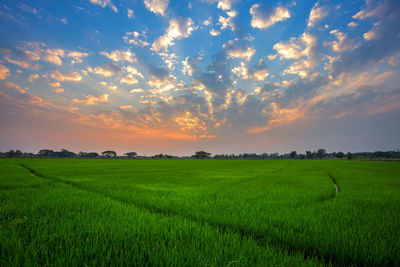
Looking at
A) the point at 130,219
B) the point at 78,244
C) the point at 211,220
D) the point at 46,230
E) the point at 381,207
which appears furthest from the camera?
the point at 381,207

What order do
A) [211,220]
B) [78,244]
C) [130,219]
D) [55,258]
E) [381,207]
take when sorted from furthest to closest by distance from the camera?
[381,207] → [211,220] → [130,219] → [78,244] → [55,258]

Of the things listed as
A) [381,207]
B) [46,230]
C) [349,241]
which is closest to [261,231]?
[349,241]

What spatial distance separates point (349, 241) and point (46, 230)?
5002mm

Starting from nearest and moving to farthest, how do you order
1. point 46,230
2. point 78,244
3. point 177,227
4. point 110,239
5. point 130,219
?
1. point 78,244
2. point 110,239
3. point 46,230
4. point 177,227
5. point 130,219

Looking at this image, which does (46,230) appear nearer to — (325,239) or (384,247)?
(325,239)

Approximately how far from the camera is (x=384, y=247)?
241cm

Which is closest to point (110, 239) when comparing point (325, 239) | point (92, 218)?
→ point (92, 218)

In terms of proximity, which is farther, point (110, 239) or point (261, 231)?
point (261, 231)

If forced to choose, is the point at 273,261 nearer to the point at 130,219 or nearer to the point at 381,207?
the point at 130,219

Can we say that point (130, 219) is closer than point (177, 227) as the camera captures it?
No

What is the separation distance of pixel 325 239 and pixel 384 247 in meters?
0.73

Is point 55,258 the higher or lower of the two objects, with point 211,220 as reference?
higher

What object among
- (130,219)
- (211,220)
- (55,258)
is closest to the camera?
(55,258)

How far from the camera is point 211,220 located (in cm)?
367
